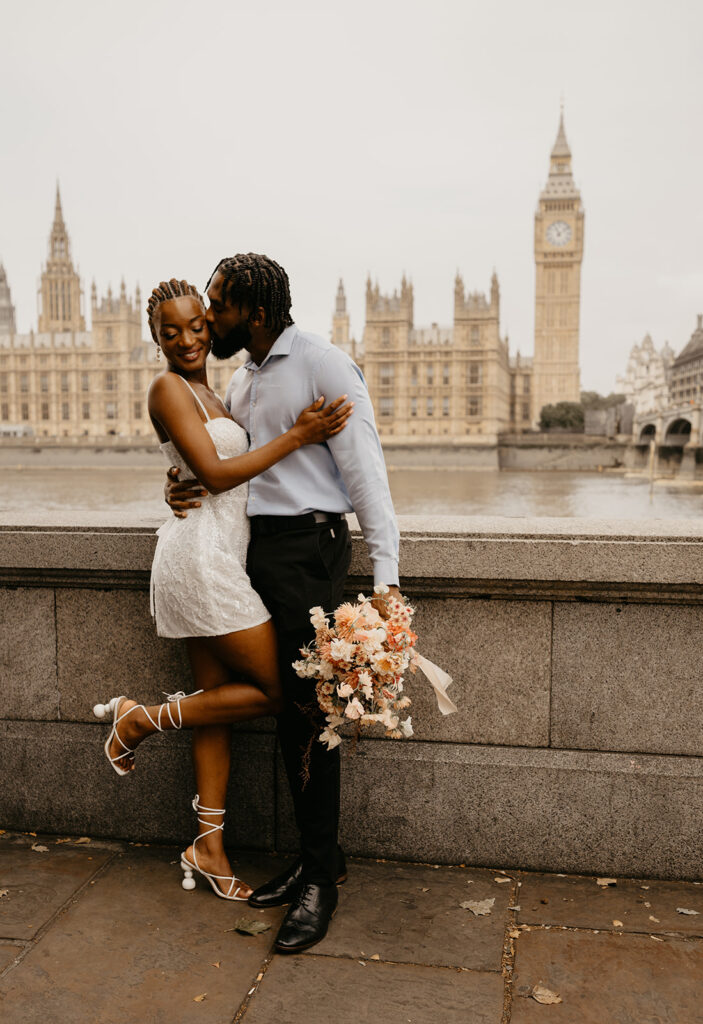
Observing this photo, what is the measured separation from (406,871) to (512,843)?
0.27m

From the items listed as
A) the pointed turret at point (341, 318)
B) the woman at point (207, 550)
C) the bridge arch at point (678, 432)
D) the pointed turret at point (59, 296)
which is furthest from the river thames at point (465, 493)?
the pointed turret at point (59, 296)

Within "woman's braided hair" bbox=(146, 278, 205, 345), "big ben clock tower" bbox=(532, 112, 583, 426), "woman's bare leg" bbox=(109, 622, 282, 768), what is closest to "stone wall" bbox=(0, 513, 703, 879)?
"woman's bare leg" bbox=(109, 622, 282, 768)

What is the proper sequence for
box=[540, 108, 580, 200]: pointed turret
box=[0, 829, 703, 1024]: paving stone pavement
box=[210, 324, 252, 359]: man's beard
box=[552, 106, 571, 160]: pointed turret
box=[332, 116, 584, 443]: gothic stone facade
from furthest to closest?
box=[552, 106, 571, 160]: pointed turret < box=[540, 108, 580, 200]: pointed turret < box=[332, 116, 584, 443]: gothic stone facade < box=[210, 324, 252, 359]: man's beard < box=[0, 829, 703, 1024]: paving stone pavement

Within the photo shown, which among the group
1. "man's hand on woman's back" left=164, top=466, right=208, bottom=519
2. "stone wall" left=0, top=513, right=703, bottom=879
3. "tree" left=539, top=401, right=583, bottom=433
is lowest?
"stone wall" left=0, top=513, right=703, bottom=879

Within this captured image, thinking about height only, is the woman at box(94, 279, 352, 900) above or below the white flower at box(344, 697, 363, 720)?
above

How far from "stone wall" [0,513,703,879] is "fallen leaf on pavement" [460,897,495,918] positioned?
207 millimetres

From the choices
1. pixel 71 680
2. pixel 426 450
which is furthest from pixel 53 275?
pixel 71 680

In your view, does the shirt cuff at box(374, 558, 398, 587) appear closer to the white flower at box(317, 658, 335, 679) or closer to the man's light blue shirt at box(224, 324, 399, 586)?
the man's light blue shirt at box(224, 324, 399, 586)

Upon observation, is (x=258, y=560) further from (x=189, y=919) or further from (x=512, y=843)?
(x=512, y=843)

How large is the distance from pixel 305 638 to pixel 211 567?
25 centimetres

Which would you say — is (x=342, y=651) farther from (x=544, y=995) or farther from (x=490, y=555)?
(x=544, y=995)

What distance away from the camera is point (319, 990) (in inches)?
67.4

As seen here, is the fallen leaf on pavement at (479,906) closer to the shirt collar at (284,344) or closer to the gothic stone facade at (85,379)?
the shirt collar at (284,344)

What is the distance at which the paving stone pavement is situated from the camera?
1.66 metres
